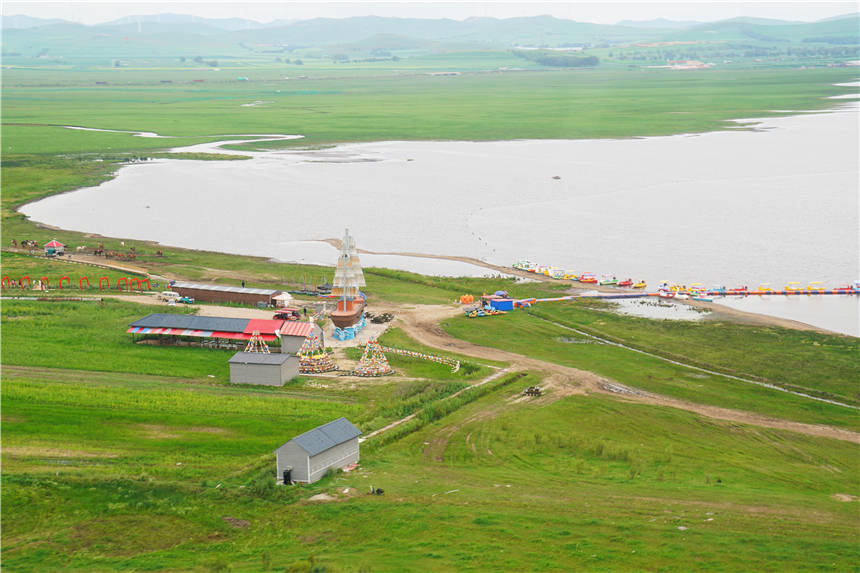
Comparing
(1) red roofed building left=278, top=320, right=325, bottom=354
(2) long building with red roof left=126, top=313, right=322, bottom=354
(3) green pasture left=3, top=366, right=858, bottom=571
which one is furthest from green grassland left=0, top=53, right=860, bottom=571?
(1) red roofed building left=278, top=320, right=325, bottom=354

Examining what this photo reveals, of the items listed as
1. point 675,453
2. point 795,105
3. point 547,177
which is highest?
point 795,105

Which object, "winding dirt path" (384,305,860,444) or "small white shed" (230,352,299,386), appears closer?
"winding dirt path" (384,305,860,444)

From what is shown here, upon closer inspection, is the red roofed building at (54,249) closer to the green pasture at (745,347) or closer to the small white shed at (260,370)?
the small white shed at (260,370)

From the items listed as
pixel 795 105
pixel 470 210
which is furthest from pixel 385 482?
pixel 795 105

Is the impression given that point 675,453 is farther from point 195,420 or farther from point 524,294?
point 524,294

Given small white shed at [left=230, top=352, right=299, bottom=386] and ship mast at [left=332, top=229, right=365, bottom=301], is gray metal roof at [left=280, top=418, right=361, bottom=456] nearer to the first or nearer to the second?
small white shed at [left=230, top=352, right=299, bottom=386]

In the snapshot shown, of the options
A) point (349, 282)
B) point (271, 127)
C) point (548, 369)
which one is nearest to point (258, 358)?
point (349, 282)
